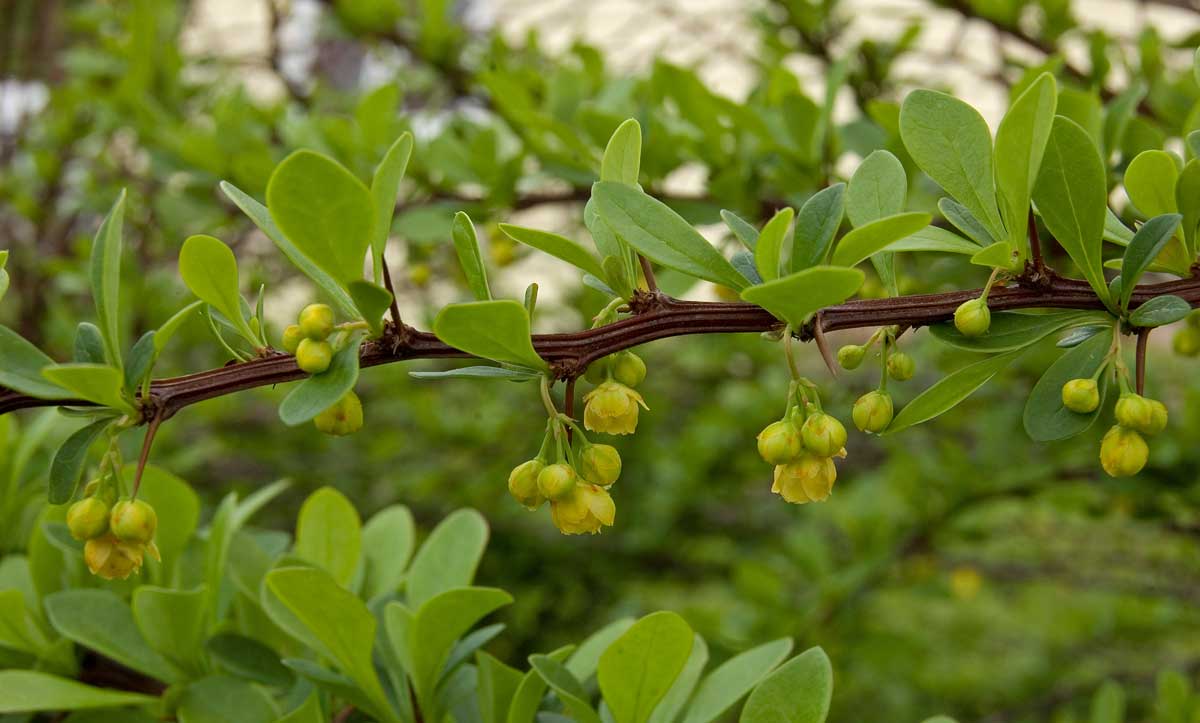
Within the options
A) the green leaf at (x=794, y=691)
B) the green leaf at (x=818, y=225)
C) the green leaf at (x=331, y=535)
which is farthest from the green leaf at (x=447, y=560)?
the green leaf at (x=818, y=225)

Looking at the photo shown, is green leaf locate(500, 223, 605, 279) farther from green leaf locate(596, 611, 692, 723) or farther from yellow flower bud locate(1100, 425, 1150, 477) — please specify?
yellow flower bud locate(1100, 425, 1150, 477)

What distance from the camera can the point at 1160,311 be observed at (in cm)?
65

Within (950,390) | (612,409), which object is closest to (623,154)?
(612,409)

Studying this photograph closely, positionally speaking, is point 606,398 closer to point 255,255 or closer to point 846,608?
point 846,608

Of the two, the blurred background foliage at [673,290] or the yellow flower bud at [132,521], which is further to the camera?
the blurred background foliage at [673,290]

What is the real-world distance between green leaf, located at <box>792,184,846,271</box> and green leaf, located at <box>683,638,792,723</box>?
34 centimetres

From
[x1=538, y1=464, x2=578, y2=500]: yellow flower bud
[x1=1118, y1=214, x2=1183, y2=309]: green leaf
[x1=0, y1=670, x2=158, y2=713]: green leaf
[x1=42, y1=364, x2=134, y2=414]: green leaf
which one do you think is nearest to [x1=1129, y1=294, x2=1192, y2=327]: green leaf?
[x1=1118, y1=214, x2=1183, y2=309]: green leaf

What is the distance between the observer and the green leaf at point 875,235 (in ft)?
1.89

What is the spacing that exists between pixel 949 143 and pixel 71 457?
23.8 inches

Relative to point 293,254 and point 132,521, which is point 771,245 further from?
point 132,521

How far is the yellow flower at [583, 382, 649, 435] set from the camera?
0.69 metres

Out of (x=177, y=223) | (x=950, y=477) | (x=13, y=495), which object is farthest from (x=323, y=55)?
(x=13, y=495)

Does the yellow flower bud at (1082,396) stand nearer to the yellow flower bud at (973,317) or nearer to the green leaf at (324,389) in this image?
Answer: the yellow flower bud at (973,317)

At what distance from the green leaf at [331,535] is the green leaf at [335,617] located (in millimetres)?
200
